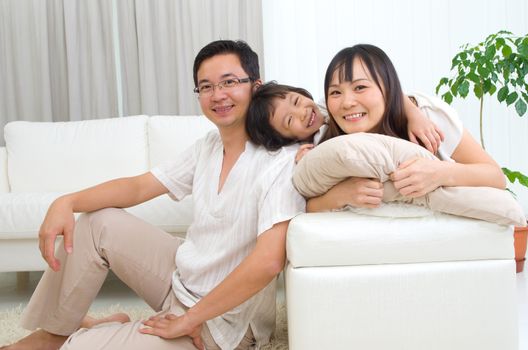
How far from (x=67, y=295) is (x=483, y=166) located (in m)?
1.08

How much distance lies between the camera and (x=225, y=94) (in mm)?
1694

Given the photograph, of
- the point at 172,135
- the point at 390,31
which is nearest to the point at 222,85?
the point at 172,135

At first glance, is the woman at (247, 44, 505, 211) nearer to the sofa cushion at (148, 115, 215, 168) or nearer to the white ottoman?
the white ottoman

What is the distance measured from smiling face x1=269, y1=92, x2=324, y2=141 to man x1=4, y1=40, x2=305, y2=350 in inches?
2.6

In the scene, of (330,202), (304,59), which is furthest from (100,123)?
(330,202)

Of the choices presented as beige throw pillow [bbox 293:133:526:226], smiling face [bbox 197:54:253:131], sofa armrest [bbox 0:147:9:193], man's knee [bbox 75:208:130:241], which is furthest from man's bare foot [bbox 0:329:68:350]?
sofa armrest [bbox 0:147:9:193]

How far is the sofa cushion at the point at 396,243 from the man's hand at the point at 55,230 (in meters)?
0.69

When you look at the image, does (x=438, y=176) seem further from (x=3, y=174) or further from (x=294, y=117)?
(x=3, y=174)

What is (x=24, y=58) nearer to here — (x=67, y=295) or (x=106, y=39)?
(x=106, y=39)

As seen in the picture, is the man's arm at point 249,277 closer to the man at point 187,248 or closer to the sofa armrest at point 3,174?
the man at point 187,248

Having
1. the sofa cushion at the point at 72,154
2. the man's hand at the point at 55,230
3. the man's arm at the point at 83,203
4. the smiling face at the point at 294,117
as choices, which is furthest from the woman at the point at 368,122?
the sofa cushion at the point at 72,154

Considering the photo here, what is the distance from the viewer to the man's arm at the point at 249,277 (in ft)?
4.55

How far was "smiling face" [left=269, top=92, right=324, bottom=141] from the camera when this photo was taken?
1653mm

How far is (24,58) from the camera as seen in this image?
13.7 feet
